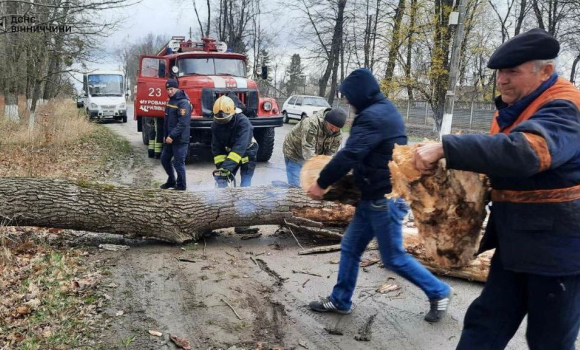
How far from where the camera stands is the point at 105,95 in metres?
25.4

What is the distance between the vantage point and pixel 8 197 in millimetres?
5023

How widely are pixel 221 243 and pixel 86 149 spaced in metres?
9.61

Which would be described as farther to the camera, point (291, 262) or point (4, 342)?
point (291, 262)

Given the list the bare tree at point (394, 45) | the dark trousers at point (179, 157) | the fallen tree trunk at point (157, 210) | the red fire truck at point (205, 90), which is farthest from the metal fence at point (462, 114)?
the fallen tree trunk at point (157, 210)

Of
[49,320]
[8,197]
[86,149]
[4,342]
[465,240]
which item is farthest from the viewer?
[86,149]

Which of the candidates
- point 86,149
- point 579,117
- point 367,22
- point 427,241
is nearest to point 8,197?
point 427,241

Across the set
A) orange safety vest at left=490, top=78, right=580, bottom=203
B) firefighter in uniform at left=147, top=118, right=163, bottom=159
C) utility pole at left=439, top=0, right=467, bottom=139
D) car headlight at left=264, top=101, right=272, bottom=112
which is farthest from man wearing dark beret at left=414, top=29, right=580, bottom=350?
utility pole at left=439, top=0, right=467, bottom=139

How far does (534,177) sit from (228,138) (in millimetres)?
5124

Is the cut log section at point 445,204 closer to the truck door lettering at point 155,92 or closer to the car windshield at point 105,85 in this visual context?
the truck door lettering at point 155,92

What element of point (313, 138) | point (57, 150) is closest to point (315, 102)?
point (57, 150)

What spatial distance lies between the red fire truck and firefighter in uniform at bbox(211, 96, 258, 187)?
402 cm

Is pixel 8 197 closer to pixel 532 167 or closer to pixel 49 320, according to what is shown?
pixel 49 320

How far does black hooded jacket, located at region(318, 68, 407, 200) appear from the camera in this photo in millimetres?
3209

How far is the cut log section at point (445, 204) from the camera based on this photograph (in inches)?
97.8
